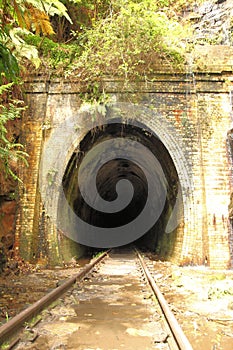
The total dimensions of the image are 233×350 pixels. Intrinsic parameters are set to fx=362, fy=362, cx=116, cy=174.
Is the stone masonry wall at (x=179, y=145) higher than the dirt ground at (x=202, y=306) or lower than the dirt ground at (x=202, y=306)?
higher

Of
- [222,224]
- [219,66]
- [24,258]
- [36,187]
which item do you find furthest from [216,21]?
[24,258]

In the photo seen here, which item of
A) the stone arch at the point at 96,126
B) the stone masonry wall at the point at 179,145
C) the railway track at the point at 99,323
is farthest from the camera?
the stone arch at the point at 96,126

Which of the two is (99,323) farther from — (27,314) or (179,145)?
(179,145)

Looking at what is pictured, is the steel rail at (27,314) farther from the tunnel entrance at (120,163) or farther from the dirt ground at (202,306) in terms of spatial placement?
the tunnel entrance at (120,163)

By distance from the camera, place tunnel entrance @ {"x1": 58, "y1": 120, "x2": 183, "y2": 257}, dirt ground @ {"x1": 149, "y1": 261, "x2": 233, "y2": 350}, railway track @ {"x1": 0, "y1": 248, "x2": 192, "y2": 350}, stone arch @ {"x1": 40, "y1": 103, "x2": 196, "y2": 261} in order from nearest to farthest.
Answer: railway track @ {"x1": 0, "y1": 248, "x2": 192, "y2": 350}
dirt ground @ {"x1": 149, "y1": 261, "x2": 233, "y2": 350}
stone arch @ {"x1": 40, "y1": 103, "x2": 196, "y2": 261}
tunnel entrance @ {"x1": 58, "y1": 120, "x2": 183, "y2": 257}

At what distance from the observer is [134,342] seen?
3512 millimetres

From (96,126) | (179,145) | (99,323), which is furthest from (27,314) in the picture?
(179,145)

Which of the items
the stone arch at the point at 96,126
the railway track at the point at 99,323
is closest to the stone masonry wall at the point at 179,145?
the stone arch at the point at 96,126

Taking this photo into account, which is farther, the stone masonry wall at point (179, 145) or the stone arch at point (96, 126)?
the stone arch at point (96, 126)

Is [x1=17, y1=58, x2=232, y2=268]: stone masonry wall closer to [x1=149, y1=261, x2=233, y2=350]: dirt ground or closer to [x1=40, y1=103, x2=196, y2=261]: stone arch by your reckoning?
[x1=40, y1=103, x2=196, y2=261]: stone arch

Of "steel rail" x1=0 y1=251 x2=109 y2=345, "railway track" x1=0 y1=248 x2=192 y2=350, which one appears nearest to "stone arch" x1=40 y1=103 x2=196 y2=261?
"railway track" x1=0 y1=248 x2=192 y2=350

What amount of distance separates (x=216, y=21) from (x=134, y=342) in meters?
16.8

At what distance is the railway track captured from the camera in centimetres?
340

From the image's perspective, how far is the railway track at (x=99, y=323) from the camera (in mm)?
3398
